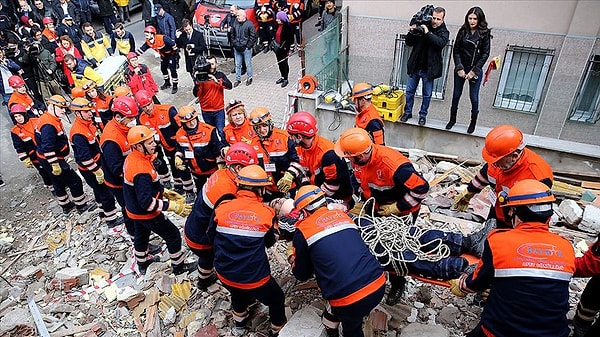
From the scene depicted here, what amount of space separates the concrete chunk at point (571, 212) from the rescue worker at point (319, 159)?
324 centimetres

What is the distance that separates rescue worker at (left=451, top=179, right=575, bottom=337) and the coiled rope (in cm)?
71

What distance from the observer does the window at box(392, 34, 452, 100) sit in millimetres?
8664

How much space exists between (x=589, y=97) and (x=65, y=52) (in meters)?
11.6

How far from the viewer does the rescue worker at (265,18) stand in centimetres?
1185

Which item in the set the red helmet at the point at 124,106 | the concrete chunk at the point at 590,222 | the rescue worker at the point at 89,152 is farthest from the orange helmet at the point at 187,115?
the concrete chunk at the point at 590,222

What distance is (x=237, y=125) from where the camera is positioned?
623 cm

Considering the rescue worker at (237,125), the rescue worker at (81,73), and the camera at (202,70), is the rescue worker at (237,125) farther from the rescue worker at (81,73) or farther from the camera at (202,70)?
the rescue worker at (81,73)

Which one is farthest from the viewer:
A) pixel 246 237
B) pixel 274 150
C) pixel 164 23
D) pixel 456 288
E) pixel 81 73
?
pixel 164 23

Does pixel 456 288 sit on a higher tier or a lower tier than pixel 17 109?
lower

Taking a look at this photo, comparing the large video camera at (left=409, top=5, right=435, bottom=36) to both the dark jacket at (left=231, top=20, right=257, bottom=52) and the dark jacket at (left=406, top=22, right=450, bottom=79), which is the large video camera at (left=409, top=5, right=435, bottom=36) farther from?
the dark jacket at (left=231, top=20, right=257, bottom=52)

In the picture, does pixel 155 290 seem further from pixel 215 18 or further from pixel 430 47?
pixel 215 18

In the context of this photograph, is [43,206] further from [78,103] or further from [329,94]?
[329,94]

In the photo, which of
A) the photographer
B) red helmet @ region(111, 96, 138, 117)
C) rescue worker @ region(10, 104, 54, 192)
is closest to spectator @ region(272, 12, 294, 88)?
the photographer

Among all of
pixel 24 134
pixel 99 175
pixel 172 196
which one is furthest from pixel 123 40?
pixel 172 196
